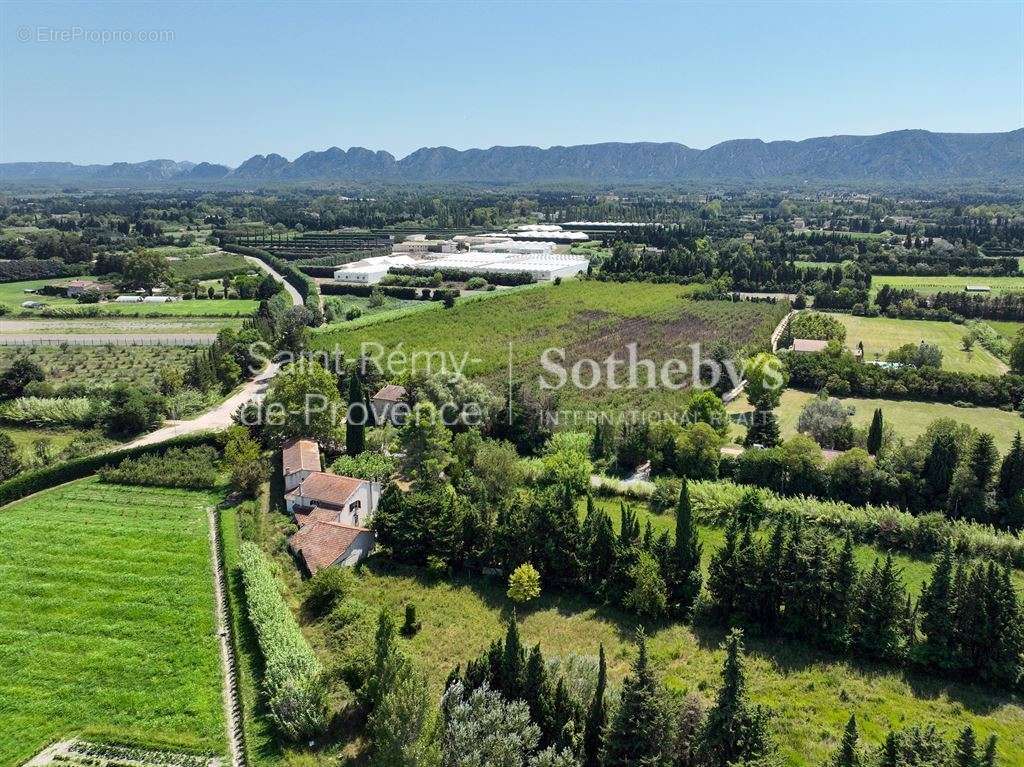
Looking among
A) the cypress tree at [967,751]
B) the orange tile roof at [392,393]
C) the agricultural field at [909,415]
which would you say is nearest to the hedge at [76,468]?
the orange tile roof at [392,393]

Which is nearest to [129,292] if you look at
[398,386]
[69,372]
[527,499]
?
[69,372]

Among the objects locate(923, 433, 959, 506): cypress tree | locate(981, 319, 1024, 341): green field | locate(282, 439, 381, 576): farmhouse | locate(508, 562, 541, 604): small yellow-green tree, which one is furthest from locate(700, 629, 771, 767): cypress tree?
locate(981, 319, 1024, 341): green field

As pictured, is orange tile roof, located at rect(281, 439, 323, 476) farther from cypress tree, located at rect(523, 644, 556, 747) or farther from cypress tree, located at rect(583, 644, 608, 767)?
cypress tree, located at rect(583, 644, 608, 767)

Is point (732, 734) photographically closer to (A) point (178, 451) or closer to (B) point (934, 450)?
(B) point (934, 450)

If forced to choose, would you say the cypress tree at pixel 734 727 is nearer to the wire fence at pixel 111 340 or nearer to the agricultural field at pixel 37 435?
the agricultural field at pixel 37 435

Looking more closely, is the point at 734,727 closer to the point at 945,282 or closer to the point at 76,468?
the point at 76,468

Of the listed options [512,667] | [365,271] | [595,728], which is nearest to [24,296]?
[365,271]
